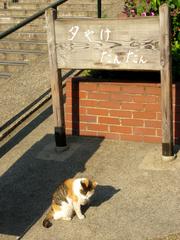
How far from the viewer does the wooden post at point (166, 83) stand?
221 inches

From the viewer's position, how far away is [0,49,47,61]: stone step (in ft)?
31.9

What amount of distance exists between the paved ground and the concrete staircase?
8.85 ft

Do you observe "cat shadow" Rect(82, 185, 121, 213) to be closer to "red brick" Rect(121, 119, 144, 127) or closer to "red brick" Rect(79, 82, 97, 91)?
"red brick" Rect(121, 119, 144, 127)

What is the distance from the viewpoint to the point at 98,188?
5707mm

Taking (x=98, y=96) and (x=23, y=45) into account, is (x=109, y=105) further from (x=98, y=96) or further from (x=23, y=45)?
(x=23, y=45)

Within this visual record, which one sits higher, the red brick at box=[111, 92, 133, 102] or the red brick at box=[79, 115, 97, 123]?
the red brick at box=[111, 92, 133, 102]

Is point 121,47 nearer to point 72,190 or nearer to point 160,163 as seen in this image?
point 160,163

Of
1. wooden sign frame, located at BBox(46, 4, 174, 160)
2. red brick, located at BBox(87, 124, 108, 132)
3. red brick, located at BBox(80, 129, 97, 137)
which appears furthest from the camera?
red brick, located at BBox(80, 129, 97, 137)

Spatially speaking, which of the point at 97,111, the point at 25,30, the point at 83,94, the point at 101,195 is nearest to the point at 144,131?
the point at 97,111

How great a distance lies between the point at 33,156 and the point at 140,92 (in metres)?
1.60

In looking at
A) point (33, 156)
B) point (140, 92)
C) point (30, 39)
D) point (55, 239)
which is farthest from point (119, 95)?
point (30, 39)

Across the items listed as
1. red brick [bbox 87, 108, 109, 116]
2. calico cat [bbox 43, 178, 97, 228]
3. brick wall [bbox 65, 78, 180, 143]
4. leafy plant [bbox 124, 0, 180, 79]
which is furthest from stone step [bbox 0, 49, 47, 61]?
calico cat [bbox 43, 178, 97, 228]

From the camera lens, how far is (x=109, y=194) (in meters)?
5.57

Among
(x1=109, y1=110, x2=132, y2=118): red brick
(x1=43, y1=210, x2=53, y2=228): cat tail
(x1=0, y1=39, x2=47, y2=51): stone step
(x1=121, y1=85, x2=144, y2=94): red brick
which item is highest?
(x1=0, y1=39, x2=47, y2=51): stone step
